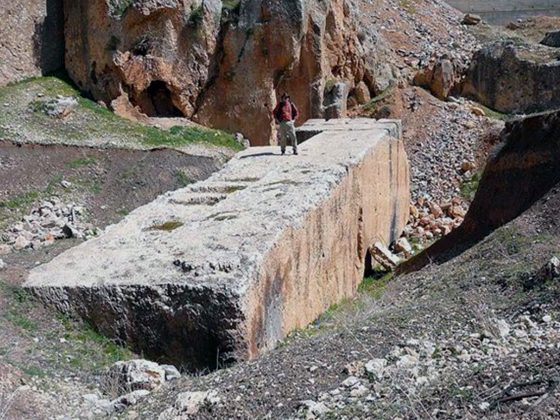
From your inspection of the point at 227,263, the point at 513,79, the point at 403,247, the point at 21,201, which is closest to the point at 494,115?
the point at 513,79

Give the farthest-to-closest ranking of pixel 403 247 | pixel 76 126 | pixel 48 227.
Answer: pixel 76 126
pixel 403 247
pixel 48 227

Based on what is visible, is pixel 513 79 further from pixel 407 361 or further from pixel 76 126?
pixel 407 361

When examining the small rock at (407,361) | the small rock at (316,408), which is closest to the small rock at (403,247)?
the small rock at (407,361)

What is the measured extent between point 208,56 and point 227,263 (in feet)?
44.2

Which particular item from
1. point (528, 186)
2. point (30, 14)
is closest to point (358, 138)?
point (528, 186)

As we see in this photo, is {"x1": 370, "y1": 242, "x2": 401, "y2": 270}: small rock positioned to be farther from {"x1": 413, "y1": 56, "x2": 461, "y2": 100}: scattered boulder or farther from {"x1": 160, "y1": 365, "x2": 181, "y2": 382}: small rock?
{"x1": 413, "y1": 56, "x2": 461, "y2": 100}: scattered boulder

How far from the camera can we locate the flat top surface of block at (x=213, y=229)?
8.38 meters

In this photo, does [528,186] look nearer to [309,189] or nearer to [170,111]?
[309,189]

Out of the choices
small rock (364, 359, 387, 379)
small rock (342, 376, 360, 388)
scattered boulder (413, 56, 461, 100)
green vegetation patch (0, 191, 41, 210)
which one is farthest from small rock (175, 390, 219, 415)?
scattered boulder (413, 56, 461, 100)

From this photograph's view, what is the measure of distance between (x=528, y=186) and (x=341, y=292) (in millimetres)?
2991

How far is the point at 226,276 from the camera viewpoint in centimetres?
→ 819

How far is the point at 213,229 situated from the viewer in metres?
9.68

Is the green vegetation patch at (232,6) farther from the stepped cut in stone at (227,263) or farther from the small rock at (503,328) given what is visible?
the small rock at (503,328)

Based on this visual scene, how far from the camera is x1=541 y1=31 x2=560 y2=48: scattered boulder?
82.7 feet
